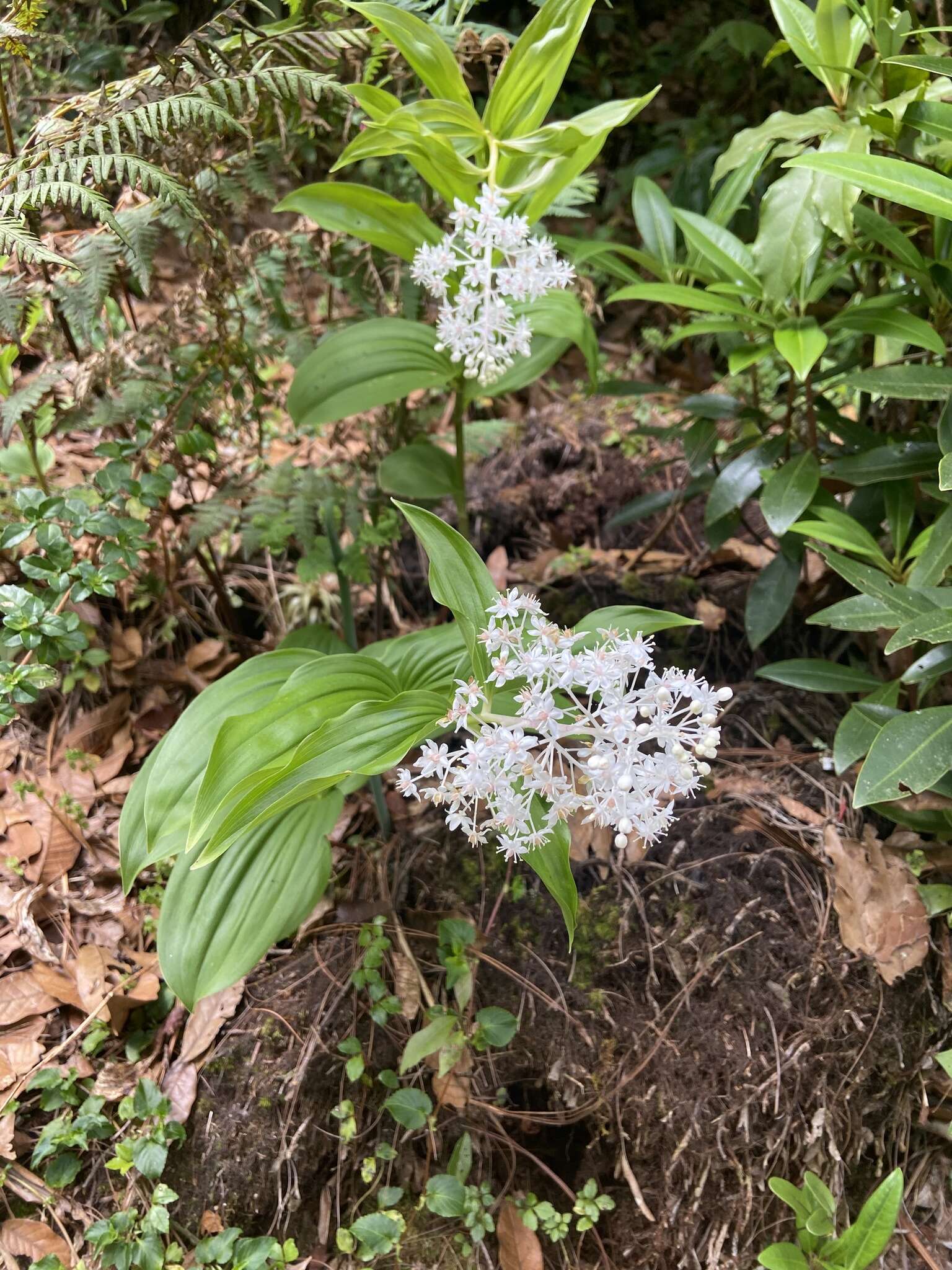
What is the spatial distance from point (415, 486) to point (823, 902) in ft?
4.47

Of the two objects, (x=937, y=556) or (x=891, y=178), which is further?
(x=937, y=556)

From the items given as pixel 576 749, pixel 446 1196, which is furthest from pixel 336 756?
pixel 446 1196

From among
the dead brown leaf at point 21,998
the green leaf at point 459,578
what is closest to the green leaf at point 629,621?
the green leaf at point 459,578

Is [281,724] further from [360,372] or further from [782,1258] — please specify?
[782,1258]

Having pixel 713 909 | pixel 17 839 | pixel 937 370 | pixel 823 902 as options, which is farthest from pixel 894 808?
pixel 17 839

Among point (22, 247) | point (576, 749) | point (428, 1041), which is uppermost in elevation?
point (22, 247)

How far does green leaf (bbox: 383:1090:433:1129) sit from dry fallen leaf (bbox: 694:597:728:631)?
1348 millimetres

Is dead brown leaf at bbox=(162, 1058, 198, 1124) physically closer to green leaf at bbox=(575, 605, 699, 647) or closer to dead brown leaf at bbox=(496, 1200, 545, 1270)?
dead brown leaf at bbox=(496, 1200, 545, 1270)

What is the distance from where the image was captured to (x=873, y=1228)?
149cm

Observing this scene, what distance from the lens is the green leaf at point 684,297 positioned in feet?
6.05

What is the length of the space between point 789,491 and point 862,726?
545 mm

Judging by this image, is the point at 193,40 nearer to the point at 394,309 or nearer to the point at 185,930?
the point at 394,309

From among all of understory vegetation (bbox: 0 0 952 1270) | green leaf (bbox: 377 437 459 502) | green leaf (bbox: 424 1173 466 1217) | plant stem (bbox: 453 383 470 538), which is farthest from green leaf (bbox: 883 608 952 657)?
green leaf (bbox: 424 1173 466 1217)

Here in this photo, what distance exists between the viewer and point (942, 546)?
1660mm
